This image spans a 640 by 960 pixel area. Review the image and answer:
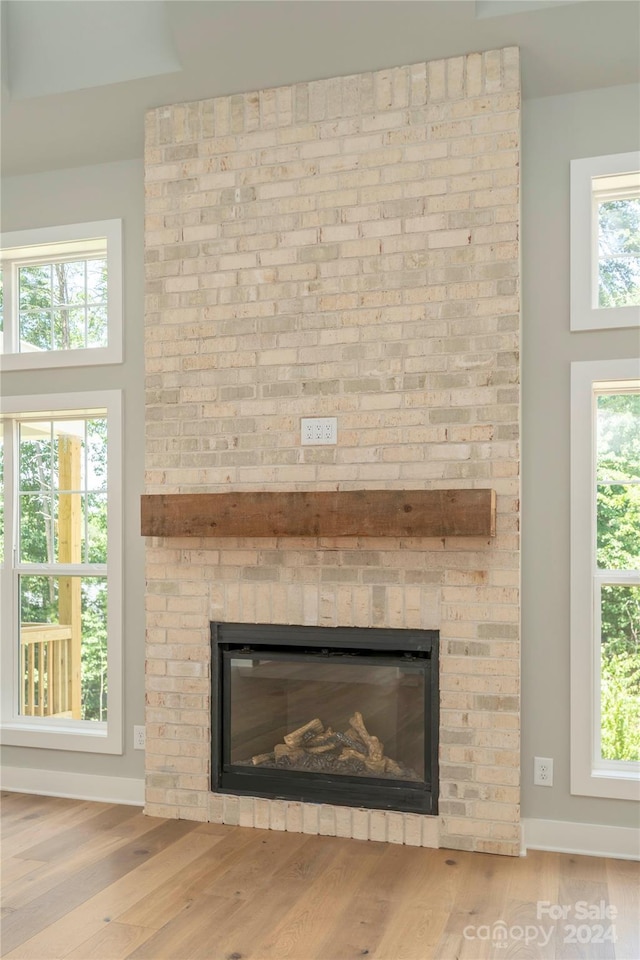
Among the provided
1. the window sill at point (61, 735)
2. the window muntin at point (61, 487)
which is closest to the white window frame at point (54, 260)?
the window muntin at point (61, 487)

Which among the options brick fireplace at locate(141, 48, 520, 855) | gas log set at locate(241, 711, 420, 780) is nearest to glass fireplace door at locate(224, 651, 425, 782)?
gas log set at locate(241, 711, 420, 780)

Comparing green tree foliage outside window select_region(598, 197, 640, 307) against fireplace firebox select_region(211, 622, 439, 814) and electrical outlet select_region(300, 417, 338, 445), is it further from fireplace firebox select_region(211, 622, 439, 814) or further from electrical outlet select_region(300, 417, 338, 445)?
fireplace firebox select_region(211, 622, 439, 814)

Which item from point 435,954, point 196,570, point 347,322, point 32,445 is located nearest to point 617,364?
point 347,322

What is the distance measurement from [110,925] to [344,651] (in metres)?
1.40

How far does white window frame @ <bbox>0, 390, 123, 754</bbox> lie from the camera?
4.36 m

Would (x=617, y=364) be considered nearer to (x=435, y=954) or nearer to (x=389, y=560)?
(x=389, y=560)

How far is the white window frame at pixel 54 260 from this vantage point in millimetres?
4406

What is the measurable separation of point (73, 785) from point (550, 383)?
2.98 m

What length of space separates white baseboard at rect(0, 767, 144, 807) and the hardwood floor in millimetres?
351

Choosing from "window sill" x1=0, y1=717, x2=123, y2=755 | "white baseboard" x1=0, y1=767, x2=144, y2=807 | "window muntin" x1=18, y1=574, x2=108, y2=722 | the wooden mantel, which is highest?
the wooden mantel

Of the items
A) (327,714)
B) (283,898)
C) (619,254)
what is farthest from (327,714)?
(619,254)

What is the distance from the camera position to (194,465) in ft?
13.2

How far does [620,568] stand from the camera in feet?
12.4

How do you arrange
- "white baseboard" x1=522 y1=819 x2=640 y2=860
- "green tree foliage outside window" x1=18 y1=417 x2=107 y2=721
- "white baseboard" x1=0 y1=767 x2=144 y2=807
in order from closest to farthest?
"white baseboard" x1=522 y1=819 x2=640 y2=860 < "white baseboard" x1=0 y1=767 x2=144 y2=807 < "green tree foliage outside window" x1=18 y1=417 x2=107 y2=721
